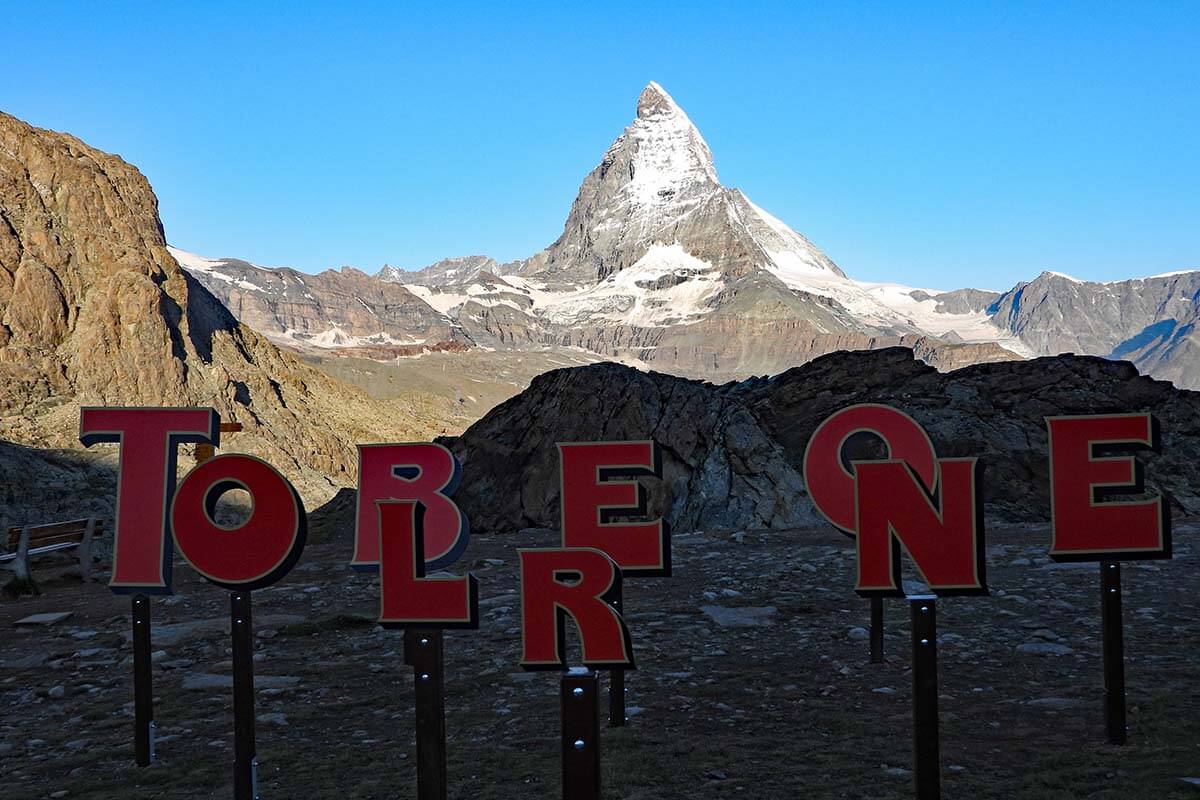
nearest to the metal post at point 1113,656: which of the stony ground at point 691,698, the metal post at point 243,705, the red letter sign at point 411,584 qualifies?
the stony ground at point 691,698

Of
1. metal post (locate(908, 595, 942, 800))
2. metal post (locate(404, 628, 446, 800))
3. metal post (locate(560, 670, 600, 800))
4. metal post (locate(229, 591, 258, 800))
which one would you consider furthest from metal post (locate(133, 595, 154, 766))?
metal post (locate(908, 595, 942, 800))

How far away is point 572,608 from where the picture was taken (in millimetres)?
6141

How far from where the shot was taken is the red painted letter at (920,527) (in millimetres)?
6293

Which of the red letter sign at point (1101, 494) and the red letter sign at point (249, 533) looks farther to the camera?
the red letter sign at point (1101, 494)

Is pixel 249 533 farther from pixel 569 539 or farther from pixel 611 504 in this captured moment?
pixel 611 504

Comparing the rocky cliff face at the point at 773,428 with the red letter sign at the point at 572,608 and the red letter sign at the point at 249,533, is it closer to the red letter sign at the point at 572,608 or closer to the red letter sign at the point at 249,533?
the red letter sign at the point at 572,608

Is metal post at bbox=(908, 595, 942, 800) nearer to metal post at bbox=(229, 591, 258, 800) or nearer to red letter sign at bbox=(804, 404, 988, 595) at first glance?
red letter sign at bbox=(804, 404, 988, 595)

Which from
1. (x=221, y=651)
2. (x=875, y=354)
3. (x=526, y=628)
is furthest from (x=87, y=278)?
(x=526, y=628)

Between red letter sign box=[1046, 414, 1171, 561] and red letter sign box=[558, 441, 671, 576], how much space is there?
2.83 meters

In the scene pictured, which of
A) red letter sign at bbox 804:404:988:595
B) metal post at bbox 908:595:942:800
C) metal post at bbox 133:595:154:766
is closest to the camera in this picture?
metal post at bbox 908:595:942:800

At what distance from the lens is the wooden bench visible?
641 inches

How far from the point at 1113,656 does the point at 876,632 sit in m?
2.64

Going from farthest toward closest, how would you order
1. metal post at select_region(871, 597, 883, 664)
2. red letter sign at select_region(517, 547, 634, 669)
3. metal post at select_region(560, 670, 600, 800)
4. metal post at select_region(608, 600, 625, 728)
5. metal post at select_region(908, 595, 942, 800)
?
1. metal post at select_region(871, 597, 883, 664)
2. metal post at select_region(608, 600, 625, 728)
3. red letter sign at select_region(517, 547, 634, 669)
4. metal post at select_region(908, 595, 942, 800)
5. metal post at select_region(560, 670, 600, 800)

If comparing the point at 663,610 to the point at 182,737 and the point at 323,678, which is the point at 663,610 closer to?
the point at 323,678
